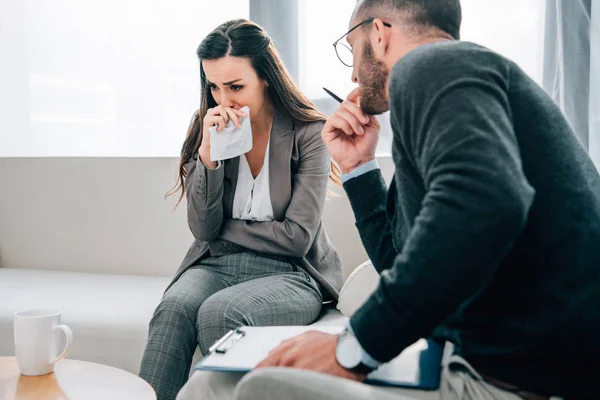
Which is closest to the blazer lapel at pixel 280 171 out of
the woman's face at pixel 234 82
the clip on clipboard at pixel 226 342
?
the woman's face at pixel 234 82

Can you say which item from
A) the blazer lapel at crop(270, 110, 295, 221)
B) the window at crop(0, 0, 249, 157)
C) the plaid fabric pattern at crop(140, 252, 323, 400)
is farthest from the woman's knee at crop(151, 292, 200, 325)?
the window at crop(0, 0, 249, 157)

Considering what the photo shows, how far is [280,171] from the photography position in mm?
1660

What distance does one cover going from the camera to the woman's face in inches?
64.9

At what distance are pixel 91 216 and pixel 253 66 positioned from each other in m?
0.98

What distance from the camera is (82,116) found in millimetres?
2613

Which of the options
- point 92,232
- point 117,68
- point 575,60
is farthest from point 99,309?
point 575,60

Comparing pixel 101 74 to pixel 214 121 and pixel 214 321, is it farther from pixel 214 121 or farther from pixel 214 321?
pixel 214 321

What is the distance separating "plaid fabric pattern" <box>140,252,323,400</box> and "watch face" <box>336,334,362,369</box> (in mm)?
630

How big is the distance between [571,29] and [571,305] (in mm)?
1548

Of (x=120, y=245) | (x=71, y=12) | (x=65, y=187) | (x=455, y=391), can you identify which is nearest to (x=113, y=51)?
(x=71, y=12)

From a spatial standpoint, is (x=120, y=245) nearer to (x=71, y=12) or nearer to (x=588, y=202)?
(x=71, y=12)

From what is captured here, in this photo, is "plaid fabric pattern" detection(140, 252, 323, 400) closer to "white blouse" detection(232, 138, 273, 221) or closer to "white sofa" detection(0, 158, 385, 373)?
"white blouse" detection(232, 138, 273, 221)

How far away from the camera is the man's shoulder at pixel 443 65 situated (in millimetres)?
641

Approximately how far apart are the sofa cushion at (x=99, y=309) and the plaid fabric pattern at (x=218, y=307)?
0.11 meters
